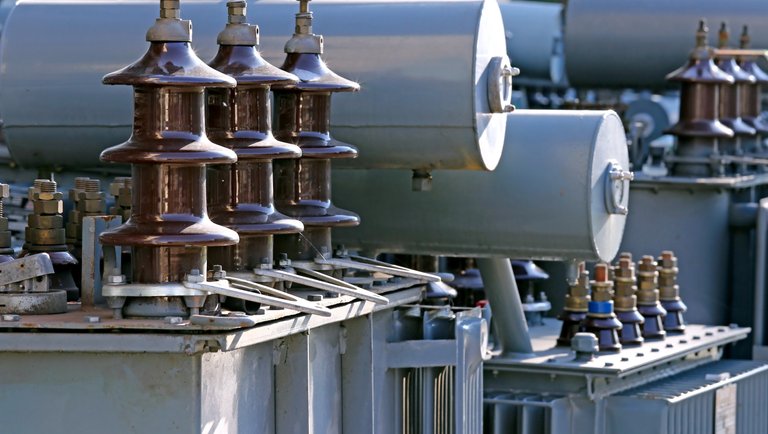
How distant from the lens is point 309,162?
7766 mm

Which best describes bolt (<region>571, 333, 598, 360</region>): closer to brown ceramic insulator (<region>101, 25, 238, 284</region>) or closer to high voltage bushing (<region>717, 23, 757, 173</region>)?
brown ceramic insulator (<region>101, 25, 238, 284</region>)

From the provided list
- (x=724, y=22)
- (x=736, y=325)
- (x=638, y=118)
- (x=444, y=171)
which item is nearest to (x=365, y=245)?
(x=444, y=171)

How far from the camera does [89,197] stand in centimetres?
741

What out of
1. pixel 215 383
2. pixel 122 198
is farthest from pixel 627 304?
pixel 215 383

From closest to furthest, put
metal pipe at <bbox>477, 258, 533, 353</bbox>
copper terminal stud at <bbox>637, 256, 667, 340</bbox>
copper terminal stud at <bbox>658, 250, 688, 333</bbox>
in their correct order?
metal pipe at <bbox>477, 258, 533, 353</bbox> < copper terminal stud at <bbox>637, 256, 667, 340</bbox> < copper terminal stud at <bbox>658, 250, 688, 333</bbox>

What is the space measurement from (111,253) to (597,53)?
1093cm

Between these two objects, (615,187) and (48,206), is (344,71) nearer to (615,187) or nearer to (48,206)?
(615,187)

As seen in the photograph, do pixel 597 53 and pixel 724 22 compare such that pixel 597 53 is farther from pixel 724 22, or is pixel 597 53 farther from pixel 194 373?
pixel 194 373

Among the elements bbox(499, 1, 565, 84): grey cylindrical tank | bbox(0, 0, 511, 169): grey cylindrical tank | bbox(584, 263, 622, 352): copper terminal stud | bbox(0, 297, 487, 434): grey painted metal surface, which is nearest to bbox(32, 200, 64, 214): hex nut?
bbox(0, 297, 487, 434): grey painted metal surface

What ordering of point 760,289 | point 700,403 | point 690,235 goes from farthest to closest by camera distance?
point 690,235
point 760,289
point 700,403

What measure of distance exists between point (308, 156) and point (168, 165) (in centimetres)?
132

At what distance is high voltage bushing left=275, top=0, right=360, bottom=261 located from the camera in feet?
25.3

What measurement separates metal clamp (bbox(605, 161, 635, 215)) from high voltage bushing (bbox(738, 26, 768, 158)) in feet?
17.9

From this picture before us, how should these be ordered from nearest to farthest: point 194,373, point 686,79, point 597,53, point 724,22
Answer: point 194,373, point 686,79, point 724,22, point 597,53
